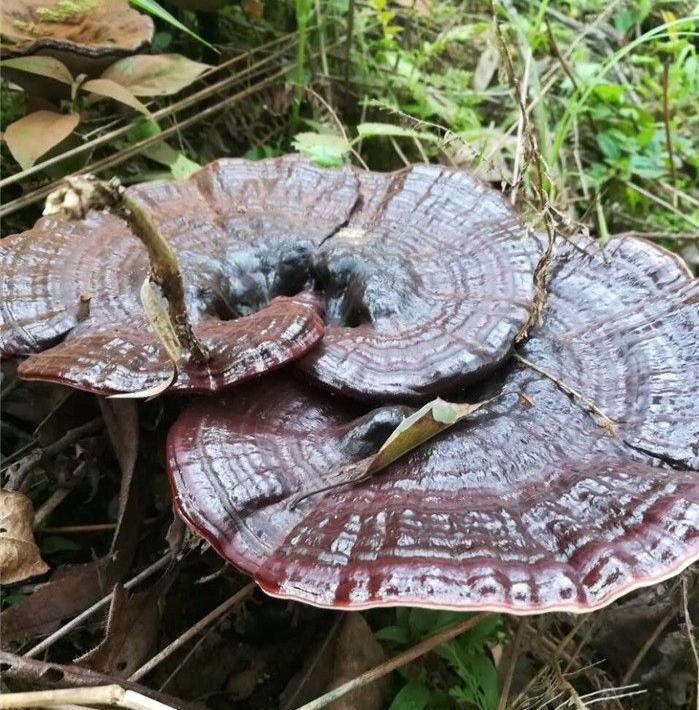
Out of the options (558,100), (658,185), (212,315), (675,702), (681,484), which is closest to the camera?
(681,484)

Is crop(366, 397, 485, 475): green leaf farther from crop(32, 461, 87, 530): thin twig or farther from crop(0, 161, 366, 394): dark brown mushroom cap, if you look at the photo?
crop(32, 461, 87, 530): thin twig

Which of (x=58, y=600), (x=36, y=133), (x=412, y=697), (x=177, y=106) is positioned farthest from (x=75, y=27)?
(x=412, y=697)

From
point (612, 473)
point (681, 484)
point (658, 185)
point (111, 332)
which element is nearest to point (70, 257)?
point (111, 332)

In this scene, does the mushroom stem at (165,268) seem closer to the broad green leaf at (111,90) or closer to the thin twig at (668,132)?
the broad green leaf at (111,90)

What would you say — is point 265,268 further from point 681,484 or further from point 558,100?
point 558,100

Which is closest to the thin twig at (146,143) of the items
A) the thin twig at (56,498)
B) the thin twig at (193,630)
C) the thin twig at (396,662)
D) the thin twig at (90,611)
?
the thin twig at (56,498)

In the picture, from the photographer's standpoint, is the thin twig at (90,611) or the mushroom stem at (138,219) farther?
the thin twig at (90,611)
